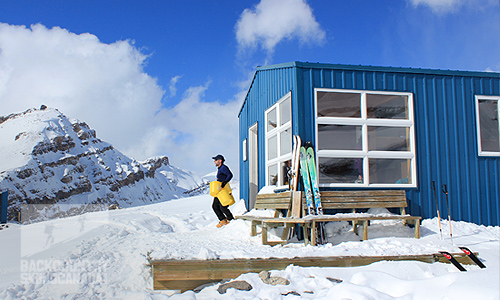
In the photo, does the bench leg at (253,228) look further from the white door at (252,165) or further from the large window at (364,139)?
the white door at (252,165)

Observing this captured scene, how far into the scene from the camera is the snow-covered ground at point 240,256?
3.48 meters

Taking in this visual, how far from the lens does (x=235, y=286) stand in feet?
13.4

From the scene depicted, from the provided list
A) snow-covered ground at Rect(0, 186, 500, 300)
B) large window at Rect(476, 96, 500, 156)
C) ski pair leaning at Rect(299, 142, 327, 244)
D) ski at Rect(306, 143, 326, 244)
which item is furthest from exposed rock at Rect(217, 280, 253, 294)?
large window at Rect(476, 96, 500, 156)

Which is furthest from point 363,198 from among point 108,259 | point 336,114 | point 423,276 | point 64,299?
point 64,299

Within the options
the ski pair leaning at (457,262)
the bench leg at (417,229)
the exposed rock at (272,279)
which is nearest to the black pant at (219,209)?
Result: the bench leg at (417,229)

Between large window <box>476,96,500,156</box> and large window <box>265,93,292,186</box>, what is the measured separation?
3774 mm

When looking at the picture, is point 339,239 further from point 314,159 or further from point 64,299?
point 64,299

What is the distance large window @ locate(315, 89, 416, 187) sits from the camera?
692cm

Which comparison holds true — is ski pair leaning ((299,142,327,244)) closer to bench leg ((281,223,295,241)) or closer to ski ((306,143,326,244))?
ski ((306,143,326,244))

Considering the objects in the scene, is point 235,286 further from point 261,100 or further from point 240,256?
point 261,100

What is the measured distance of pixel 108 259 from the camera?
5680 mm

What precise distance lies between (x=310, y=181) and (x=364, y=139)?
1454 mm

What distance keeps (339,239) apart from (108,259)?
3589 mm

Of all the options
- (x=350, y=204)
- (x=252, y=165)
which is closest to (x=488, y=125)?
(x=350, y=204)
